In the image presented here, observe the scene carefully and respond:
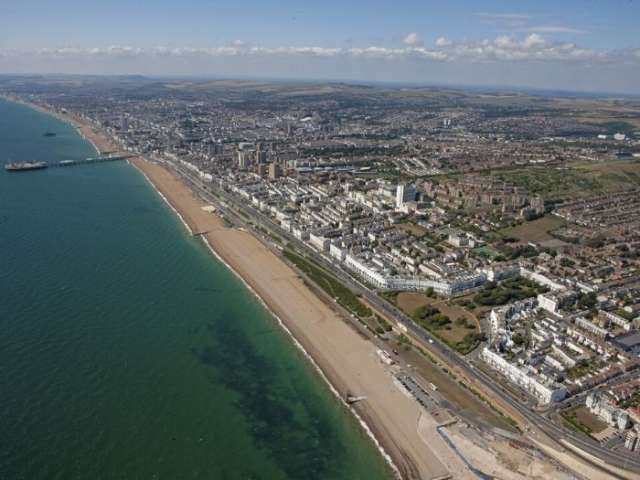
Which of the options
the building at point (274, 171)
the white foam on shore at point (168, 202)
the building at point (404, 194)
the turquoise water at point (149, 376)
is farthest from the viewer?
the building at point (274, 171)

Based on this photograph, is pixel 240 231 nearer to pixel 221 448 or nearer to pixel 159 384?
pixel 159 384

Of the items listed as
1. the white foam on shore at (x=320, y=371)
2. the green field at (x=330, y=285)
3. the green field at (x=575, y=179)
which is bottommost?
the white foam on shore at (x=320, y=371)

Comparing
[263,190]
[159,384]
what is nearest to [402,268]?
[159,384]

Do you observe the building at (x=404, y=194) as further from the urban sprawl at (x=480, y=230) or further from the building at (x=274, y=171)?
the building at (x=274, y=171)

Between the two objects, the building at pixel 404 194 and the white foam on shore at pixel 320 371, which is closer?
the white foam on shore at pixel 320 371

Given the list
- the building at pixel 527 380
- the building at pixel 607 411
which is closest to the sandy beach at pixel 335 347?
the building at pixel 527 380

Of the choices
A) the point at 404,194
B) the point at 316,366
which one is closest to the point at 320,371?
the point at 316,366

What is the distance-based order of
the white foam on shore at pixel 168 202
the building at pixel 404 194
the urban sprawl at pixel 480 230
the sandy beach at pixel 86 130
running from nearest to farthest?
1. the urban sprawl at pixel 480 230
2. the white foam on shore at pixel 168 202
3. the building at pixel 404 194
4. the sandy beach at pixel 86 130
